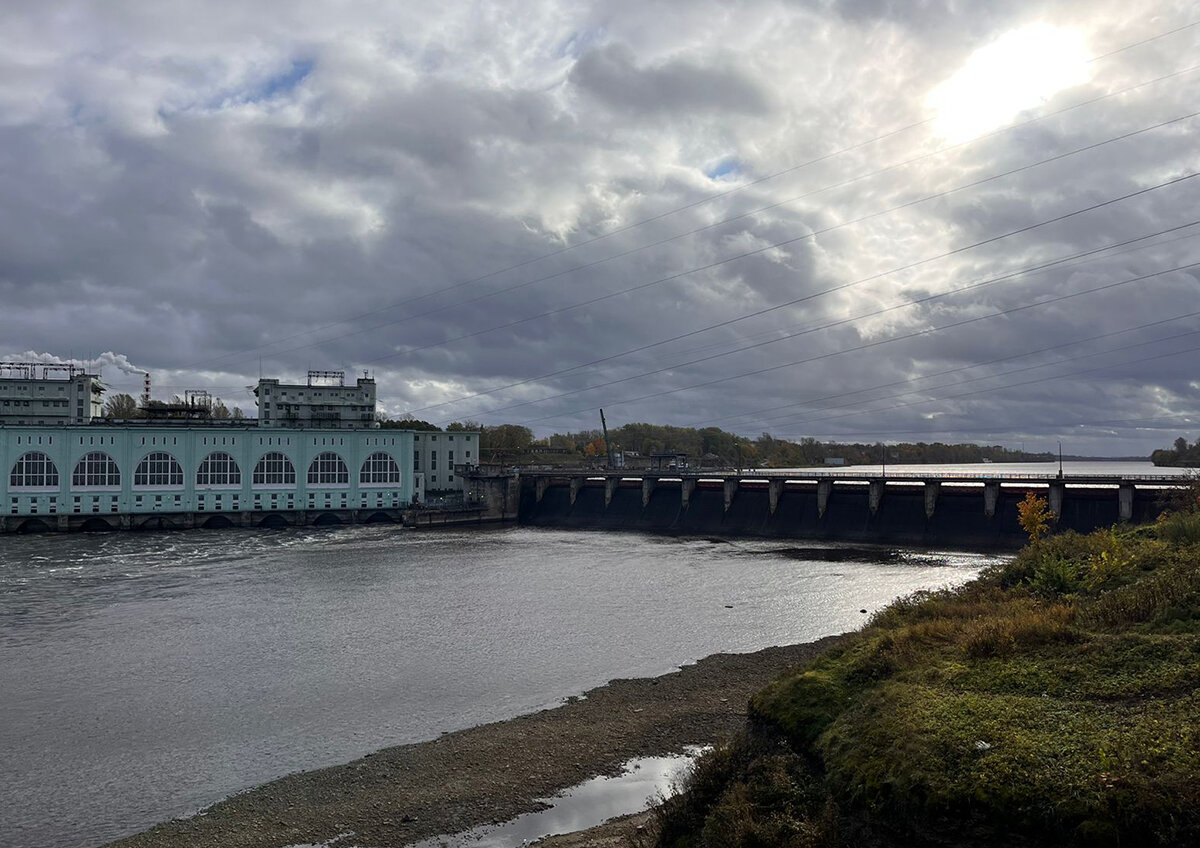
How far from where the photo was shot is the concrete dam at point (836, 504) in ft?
197

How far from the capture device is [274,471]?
8188 centimetres

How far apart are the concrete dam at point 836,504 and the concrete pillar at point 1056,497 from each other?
7 cm

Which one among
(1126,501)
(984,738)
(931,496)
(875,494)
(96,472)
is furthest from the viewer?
(96,472)

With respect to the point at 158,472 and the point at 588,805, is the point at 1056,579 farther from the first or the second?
the point at 158,472

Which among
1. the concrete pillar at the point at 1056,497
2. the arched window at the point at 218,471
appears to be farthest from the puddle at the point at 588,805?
the arched window at the point at 218,471

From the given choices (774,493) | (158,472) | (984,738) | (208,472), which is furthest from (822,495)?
(984,738)

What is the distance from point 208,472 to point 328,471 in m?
11.0

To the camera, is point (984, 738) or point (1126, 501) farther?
point (1126, 501)

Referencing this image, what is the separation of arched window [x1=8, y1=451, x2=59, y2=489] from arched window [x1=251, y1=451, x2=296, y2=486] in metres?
16.8

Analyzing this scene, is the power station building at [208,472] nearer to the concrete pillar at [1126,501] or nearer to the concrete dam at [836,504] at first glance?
the concrete dam at [836,504]

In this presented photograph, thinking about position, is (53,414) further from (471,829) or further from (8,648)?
(471,829)

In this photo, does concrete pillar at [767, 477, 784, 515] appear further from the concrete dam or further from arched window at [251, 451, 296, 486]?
arched window at [251, 451, 296, 486]

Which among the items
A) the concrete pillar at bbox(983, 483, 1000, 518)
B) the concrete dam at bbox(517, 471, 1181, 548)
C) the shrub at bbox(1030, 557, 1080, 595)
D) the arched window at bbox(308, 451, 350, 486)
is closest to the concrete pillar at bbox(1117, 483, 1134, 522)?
the concrete dam at bbox(517, 471, 1181, 548)

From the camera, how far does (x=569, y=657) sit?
28609mm
